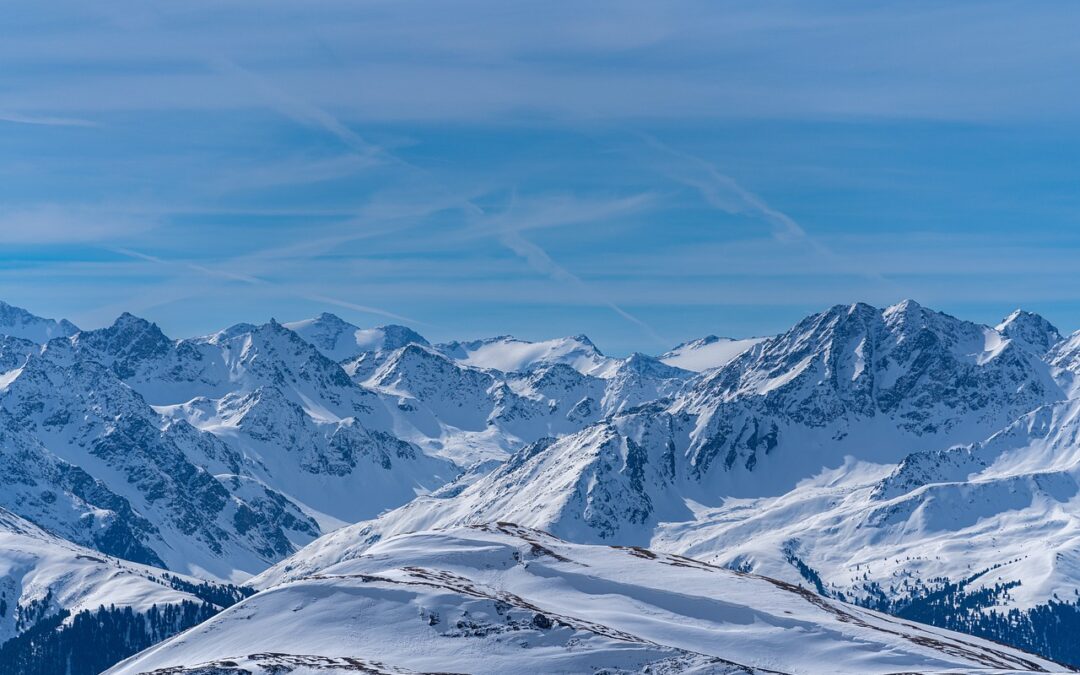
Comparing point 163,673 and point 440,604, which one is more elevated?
point 440,604

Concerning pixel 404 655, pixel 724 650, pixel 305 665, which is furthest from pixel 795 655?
pixel 305 665

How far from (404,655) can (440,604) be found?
14919 millimetres

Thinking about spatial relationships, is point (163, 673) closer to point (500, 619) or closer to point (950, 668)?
point (500, 619)

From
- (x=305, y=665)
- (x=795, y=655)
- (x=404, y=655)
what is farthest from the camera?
(x=795, y=655)

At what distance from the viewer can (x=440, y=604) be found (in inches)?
7869

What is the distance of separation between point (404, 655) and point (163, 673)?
31796mm

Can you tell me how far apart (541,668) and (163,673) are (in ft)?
160

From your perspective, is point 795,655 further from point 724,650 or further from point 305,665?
point 305,665

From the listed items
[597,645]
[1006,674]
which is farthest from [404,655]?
[1006,674]

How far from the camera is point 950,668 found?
188000mm

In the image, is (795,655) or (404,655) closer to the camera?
(404,655)

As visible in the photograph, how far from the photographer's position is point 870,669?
190 metres

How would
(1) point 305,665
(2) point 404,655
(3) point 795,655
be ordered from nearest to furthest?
(1) point 305,665 → (2) point 404,655 → (3) point 795,655

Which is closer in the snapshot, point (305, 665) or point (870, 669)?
point (305, 665)
